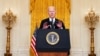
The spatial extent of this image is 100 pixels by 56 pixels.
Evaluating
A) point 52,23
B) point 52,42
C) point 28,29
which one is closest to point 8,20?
point 28,29

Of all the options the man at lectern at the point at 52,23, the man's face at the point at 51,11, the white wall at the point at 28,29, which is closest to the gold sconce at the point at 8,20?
the white wall at the point at 28,29

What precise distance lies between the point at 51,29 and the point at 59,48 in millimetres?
537

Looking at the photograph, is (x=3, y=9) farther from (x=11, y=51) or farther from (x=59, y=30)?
(x=59, y=30)

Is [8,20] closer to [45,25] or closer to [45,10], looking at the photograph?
[45,10]

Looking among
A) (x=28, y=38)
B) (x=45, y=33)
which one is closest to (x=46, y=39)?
(x=45, y=33)

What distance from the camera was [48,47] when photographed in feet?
22.8

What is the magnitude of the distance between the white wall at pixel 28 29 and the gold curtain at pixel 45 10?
147 millimetres

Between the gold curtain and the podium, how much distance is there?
2.19m

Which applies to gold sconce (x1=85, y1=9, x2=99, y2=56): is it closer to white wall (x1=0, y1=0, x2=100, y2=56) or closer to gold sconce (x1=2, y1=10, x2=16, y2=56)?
white wall (x1=0, y1=0, x2=100, y2=56)

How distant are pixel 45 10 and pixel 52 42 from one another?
98.5 inches

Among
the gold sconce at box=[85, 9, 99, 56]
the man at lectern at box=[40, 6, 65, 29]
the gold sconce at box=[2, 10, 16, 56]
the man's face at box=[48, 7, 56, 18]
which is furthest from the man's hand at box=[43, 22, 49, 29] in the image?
the gold sconce at box=[85, 9, 99, 56]

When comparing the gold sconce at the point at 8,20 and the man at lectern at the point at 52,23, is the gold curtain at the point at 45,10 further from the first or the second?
the man at lectern at the point at 52,23

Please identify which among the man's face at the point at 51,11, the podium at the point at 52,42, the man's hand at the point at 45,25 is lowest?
the podium at the point at 52,42

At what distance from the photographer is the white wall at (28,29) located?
927 cm
